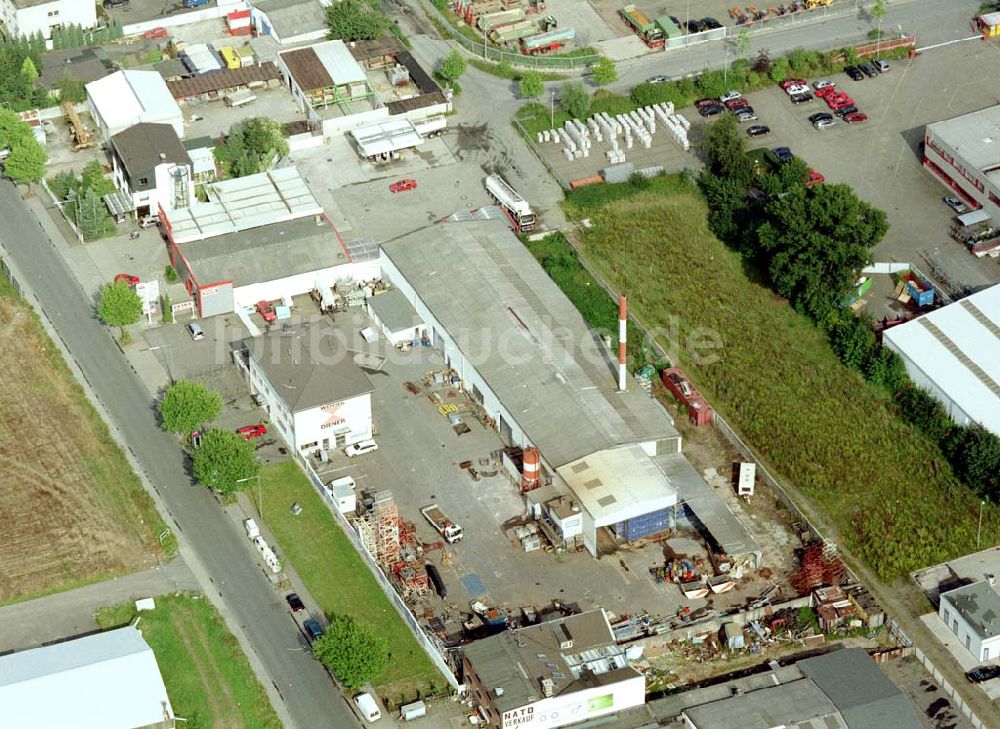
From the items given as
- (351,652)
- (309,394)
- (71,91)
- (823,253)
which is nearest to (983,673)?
(351,652)

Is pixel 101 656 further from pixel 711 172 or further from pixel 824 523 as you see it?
pixel 711 172

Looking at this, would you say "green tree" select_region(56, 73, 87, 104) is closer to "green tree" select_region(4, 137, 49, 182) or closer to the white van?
"green tree" select_region(4, 137, 49, 182)

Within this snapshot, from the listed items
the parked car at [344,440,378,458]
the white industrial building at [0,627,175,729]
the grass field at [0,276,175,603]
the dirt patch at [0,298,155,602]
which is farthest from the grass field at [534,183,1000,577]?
the white industrial building at [0,627,175,729]

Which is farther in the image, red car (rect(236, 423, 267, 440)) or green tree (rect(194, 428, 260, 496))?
red car (rect(236, 423, 267, 440))

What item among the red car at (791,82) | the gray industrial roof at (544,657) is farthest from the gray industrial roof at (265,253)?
the red car at (791,82)

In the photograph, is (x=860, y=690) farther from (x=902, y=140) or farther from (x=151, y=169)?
(x=151, y=169)

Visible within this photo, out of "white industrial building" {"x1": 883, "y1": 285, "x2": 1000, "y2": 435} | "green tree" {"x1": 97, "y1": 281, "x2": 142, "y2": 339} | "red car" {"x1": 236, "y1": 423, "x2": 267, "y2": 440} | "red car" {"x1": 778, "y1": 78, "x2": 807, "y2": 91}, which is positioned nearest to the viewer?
"white industrial building" {"x1": 883, "y1": 285, "x2": 1000, "y2": 435}
